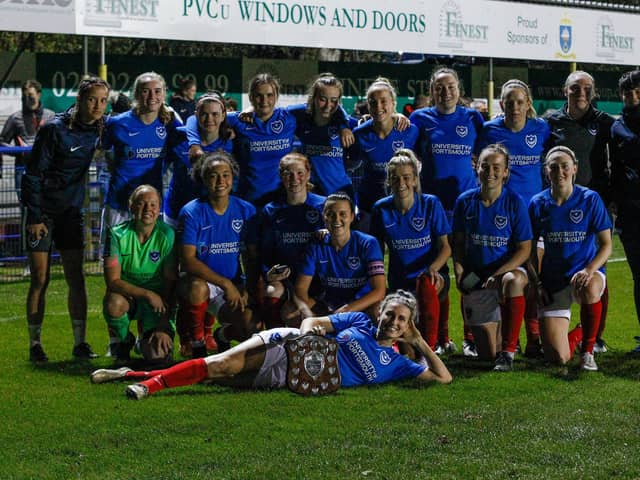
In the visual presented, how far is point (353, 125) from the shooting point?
7.85m

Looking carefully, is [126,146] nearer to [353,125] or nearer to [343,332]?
[353,125]

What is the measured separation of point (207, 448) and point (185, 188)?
9.93 ft

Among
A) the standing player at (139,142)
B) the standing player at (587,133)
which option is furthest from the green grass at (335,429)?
the standing player at (587,133)

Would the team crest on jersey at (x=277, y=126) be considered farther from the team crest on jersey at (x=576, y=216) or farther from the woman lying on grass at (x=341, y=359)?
the team crest on jersey at (x=576, y=216)

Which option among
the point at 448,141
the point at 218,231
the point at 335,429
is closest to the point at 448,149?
the point at 448,141

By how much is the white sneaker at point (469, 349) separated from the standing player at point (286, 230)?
1285 mm

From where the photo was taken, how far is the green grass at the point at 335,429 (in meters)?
4.82

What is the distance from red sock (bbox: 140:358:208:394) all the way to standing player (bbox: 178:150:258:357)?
0.98m

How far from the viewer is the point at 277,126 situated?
7707mm

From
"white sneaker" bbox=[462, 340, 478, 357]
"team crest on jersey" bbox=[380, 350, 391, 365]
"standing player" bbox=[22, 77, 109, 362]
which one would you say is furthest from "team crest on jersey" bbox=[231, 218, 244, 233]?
"white sneaker" bbox=[462, 340, 478, 357]

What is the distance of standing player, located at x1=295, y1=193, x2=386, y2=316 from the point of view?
22.7 feet

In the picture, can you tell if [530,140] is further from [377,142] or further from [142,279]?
[142,279]

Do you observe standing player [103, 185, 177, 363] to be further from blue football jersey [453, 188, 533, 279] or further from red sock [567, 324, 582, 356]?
red sock [567, 324, 582, 356]

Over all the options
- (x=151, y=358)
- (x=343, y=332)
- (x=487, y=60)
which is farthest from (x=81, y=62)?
(x=343, y=332)
